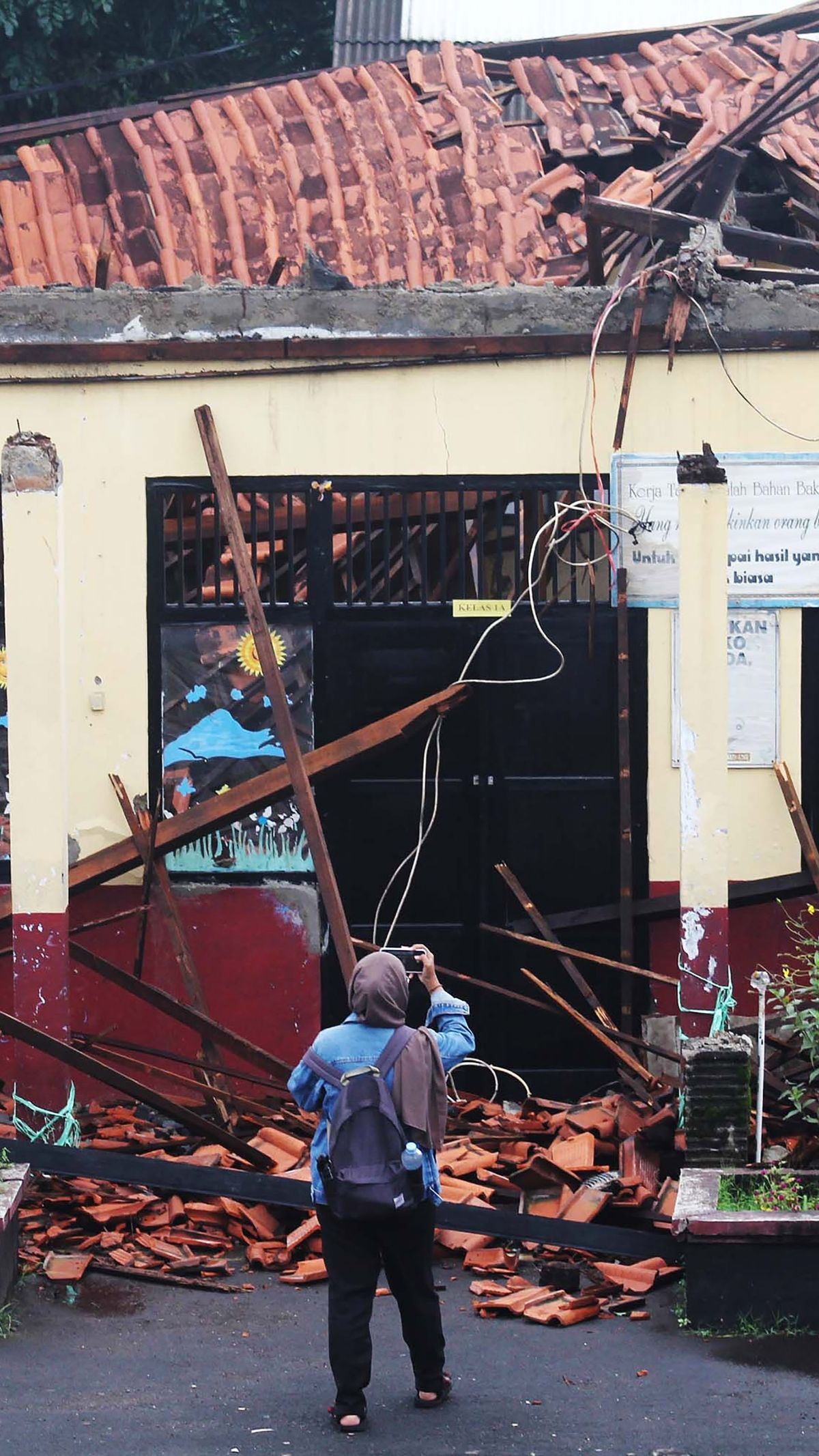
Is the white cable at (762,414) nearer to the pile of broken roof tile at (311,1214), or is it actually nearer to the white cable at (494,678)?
the white cable at (494,678)

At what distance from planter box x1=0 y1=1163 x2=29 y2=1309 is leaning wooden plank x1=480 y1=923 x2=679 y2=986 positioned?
116 inches

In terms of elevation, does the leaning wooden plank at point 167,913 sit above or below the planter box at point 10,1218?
above

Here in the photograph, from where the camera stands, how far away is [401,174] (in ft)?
40.1

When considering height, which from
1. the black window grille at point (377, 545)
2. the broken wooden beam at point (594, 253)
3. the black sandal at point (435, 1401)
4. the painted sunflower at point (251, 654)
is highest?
the broken wooden beam at point (594, 253)

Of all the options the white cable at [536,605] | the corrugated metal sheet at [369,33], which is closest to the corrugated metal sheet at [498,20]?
the corrugated metal sheet at [369,33]

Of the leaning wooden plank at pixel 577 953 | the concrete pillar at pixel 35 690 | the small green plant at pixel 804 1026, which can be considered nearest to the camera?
the small green plant at pixel 804 1026

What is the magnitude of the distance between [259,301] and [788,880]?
4.20 metres

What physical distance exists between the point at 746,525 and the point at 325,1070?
4.61 m

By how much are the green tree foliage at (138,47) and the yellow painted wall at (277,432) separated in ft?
29.7

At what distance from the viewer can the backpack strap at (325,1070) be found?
16.3 ft

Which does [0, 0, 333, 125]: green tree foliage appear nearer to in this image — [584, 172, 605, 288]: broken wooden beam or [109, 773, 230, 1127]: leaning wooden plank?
[584, 172, 605, 288]: broken wooden beam

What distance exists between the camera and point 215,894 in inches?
335

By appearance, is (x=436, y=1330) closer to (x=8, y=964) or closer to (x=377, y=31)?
(x=8, y=964)

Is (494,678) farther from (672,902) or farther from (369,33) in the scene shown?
(369,33)
